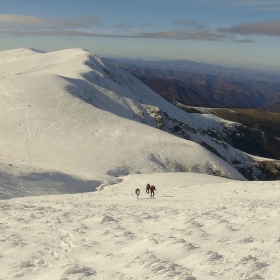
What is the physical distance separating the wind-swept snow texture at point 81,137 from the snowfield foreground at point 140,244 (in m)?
23.5

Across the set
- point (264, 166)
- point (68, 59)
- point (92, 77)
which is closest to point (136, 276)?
point (264, 166)

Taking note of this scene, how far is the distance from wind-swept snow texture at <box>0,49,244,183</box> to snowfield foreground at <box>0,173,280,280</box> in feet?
77.0

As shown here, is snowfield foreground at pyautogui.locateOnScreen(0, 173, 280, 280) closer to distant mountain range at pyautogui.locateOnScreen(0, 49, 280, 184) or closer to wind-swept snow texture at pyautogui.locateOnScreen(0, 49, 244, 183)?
distant mountain range at pyautogui.locateOnScreen(0, 49, 280, 184)

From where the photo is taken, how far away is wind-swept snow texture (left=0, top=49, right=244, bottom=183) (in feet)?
142

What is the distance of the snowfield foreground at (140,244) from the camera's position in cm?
752

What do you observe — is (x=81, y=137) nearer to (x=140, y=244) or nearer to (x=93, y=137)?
(x=93, y=137)

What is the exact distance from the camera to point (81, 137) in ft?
171

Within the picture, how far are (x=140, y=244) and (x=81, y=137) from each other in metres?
44.0

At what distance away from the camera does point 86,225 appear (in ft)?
40.3

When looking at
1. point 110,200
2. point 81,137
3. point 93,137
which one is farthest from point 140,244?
point 93,137

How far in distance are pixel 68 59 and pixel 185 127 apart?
61155 mm

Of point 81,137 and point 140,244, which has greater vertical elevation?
point 140,244

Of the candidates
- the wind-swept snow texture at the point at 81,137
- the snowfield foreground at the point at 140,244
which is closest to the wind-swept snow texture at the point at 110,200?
the snowfield foreground at the point at 140,244

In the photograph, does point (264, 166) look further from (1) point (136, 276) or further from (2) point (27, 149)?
(1) point (136, 276)
